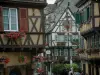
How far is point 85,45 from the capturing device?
43656 millimetres

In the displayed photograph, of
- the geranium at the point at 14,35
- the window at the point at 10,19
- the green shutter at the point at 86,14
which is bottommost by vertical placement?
the geranium at the point at 14,35

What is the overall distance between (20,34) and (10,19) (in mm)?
1354

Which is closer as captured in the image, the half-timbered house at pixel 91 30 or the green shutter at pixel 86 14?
the half-timbered house at pixel 91 30

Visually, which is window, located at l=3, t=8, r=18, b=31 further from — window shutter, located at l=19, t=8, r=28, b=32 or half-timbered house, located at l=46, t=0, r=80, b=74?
half-timbered house, located at l=46, t=0, r=80, b=74

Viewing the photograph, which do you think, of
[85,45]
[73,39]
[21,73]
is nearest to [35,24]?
→ [21,73]

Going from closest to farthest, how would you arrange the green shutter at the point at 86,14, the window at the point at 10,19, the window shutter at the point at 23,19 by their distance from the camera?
the window at the point at 10,19, the window shutter at the point at 23,19, the green shutter at the point at 86,14

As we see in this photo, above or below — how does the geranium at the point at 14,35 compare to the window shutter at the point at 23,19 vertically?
below

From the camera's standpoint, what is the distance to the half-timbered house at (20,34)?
24438 mm

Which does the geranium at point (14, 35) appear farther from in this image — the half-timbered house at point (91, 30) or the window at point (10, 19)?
the half-timbered house at point (91, 30)

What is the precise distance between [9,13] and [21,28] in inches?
50.9

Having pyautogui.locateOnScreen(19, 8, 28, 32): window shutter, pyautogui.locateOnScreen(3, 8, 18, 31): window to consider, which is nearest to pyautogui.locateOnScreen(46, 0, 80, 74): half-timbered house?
pyautogui.locateOnScreen(19, 8, 28, 32): window shutter

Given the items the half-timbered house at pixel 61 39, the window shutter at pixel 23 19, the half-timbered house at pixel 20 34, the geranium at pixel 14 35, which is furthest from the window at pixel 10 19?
the half-timbered house at pixel 61 39

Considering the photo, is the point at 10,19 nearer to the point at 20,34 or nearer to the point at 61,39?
the point at 20,34

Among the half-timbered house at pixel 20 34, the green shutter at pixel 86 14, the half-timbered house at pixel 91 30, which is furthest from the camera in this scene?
the green shutter at pixel 86 14
